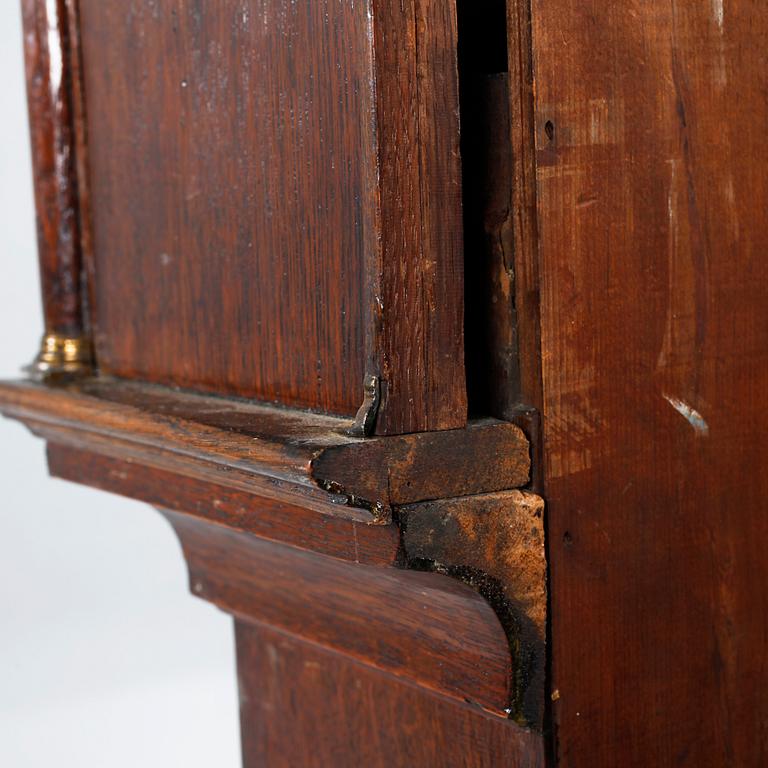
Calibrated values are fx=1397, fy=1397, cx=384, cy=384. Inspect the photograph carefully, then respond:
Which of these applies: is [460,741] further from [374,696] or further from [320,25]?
[320,25]

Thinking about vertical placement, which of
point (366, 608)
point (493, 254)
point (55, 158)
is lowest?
point (366, 608)

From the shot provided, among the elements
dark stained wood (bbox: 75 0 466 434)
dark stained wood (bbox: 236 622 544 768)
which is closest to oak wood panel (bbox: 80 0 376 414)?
dark stained wood (bbox: 75 0 466 434)

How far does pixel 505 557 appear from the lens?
3.63 ft

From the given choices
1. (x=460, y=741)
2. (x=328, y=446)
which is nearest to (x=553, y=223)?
(x=328, y=446)

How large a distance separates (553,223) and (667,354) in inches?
6.4

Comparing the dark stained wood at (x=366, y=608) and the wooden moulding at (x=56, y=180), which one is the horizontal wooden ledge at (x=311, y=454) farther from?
the wooden moulding at (x=56, y=180)

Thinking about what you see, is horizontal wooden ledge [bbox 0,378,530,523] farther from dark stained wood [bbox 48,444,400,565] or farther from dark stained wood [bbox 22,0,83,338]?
dark stained wood [bbox 22,0,83,338]

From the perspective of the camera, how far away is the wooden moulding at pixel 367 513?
1.04 meters

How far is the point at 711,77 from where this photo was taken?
1.18 metres

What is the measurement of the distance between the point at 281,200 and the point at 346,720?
0.58 m

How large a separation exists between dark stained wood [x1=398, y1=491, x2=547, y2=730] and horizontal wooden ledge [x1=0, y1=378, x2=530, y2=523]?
15mm

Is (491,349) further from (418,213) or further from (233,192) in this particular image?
(233,192)

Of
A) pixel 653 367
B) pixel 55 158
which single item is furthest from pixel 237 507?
pixel 55 158

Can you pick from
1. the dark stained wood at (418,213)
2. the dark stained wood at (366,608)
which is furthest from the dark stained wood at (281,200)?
the dark stained wood at (366,608)
